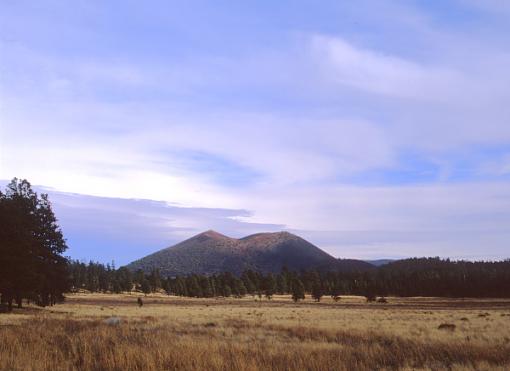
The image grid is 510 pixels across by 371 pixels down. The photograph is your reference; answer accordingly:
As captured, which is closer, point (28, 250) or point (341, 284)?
point (28, 250)

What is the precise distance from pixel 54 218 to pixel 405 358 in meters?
43.5

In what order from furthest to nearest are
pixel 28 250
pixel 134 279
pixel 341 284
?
1. pixel 134 279
2. pixel 341 284
3. pixel 28 250

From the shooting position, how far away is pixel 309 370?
9305 mm

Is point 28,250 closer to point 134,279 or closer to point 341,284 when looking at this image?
point 341,284

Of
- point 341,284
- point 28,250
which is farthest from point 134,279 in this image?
point 28,250

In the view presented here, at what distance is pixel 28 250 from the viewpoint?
39.6 meters

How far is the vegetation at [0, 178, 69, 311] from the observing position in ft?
121

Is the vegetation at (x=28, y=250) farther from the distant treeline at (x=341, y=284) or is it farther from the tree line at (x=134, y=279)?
the distant treeline at (x=341, y=284)

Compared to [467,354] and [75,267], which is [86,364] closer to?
[467,354]

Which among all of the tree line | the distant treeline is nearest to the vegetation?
the tree line

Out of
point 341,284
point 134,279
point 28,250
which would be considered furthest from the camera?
point 134,279

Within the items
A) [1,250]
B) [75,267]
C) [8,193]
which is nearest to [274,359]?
[1,250]

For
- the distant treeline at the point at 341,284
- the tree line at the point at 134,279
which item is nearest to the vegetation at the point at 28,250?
the tree line at the point at 134,279

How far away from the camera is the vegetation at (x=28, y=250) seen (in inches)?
1453
